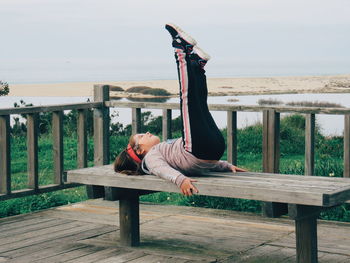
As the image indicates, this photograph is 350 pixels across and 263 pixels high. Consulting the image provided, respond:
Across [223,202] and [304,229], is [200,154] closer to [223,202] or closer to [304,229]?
[304,229]

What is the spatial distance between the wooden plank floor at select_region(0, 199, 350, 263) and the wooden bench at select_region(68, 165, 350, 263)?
1.85 ft

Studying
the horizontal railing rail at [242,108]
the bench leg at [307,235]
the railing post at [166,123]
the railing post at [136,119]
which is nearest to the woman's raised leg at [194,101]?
the bench leg at [307,235]

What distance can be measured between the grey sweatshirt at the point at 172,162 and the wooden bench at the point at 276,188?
0.24ft

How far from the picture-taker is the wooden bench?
4516 millimetres

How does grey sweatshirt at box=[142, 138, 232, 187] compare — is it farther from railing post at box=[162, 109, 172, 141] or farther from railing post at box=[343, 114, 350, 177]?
railing post at box=[162, 109, 172, 141]

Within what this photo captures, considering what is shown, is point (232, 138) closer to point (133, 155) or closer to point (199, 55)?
point (133, 155)

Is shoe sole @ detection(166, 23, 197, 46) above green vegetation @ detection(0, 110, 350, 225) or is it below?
above

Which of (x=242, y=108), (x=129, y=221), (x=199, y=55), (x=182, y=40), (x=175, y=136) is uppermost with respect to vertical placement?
(x=182, y=40)

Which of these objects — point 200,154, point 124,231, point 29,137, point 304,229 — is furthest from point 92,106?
point 304,229

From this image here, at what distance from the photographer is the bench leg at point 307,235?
4.78 meters

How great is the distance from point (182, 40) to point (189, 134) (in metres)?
0.68

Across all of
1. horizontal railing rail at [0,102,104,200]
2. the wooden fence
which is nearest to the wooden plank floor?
horizontal railing rail at [0,102,104,200]

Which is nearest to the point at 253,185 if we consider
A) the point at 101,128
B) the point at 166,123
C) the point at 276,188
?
the point at 276,188

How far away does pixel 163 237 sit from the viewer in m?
6.27
